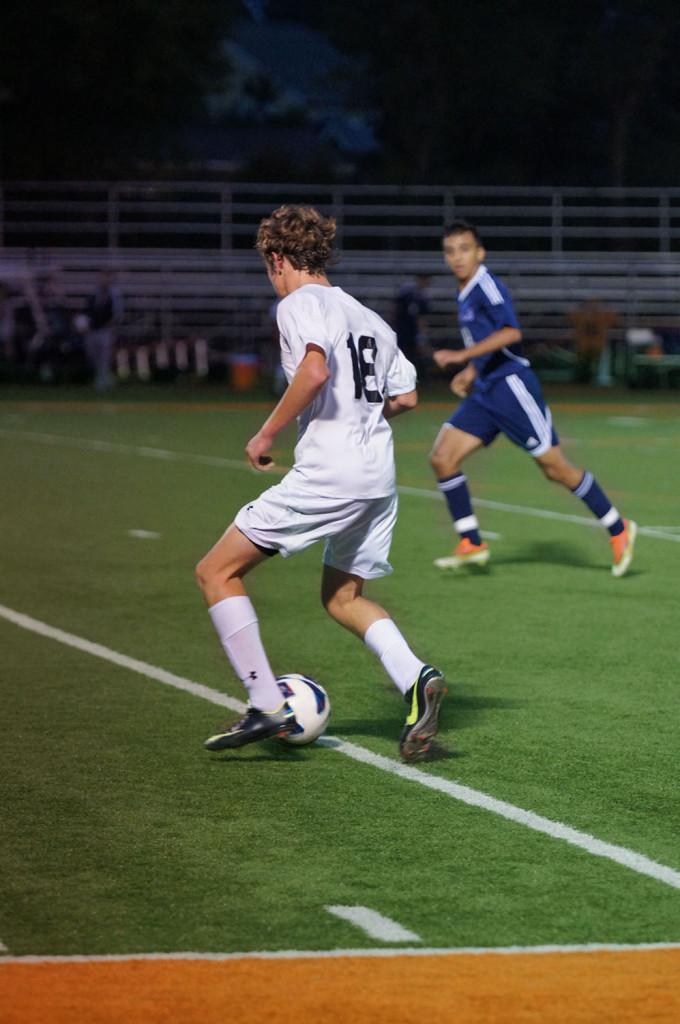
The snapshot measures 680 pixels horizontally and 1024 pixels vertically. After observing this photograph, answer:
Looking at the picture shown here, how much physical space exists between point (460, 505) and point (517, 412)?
742 millimetres

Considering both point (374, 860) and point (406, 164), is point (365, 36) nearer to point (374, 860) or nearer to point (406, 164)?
point (406, 164)

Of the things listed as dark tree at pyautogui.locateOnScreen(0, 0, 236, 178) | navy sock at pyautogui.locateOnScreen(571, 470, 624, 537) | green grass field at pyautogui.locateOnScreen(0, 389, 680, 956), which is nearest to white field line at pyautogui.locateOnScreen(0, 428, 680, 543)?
green grass field at pyautogui.locateOnScreen(0, 389, 680, 956)

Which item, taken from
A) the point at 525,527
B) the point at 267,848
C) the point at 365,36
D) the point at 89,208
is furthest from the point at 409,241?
the point at 267,848

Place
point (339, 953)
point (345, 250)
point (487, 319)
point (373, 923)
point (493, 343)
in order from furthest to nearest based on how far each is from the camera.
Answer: point (345, 250)
point (487, 319)
point (493, 343)
point (373, 923)
point (339, 953)

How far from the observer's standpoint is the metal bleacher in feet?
133

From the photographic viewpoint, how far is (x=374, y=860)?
234 inches

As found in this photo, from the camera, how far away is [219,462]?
20734mm

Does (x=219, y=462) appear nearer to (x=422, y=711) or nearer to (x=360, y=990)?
(x=422, y=711)

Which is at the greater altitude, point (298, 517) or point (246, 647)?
point (298, 517)

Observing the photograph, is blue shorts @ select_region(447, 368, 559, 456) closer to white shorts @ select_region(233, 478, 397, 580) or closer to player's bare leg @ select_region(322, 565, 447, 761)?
player's bare leg @ select_region(322, 565, 447, 761)

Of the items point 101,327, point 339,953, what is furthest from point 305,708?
point 101,327

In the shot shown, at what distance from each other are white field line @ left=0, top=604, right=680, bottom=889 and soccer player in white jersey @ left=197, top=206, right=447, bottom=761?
196mm

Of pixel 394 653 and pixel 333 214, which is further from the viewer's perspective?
pixel 333 214

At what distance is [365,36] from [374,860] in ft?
195
